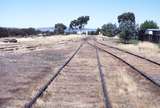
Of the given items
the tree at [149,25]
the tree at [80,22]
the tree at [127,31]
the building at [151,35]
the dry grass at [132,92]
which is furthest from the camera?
the tree at [80,22]

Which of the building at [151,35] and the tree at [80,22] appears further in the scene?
the tree at [80,22]

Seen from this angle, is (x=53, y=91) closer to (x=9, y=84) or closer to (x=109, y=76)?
(x=9, y=84)

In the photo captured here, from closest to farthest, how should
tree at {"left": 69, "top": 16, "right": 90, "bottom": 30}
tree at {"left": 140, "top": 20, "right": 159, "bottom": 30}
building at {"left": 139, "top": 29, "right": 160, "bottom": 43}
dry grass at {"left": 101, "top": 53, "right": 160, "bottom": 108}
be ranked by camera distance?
dry grass at {"left": 101, "top": 53, "right": 160, "bottom": 108} < building at {"left": 139, "top": 29, "right": 160, "bottom": 43} < tree at {"left": 140, "top": 20, "right": 159, "bottom": 30} < tree at {"left": 69, "top": 16, "right": 90, "bottom": 30}

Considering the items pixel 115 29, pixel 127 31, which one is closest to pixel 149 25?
pixel 115 29

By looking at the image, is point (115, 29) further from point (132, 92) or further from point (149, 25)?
point (132, 92)

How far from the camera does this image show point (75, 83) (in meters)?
12.4

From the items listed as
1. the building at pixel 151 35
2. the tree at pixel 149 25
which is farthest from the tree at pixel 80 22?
the building at pixel 151 35

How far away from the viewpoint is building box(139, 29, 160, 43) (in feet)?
215

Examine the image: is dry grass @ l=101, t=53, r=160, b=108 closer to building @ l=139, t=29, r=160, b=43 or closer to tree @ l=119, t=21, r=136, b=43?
building @ l=139, t=29, r=160, b=43

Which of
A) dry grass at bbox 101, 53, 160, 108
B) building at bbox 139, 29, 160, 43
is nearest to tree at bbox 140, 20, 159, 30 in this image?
building at bbox 139, 29, 160, 43

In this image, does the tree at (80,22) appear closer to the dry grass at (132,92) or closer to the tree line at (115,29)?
the tree line at (115,29)

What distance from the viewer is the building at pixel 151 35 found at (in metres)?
65.4

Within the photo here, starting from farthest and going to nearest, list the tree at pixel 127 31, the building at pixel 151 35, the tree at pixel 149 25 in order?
the tree at pixel 149 25
the tree at pixel 127 31
the building at pixel 151 35

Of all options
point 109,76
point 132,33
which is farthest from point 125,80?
point 132,33
